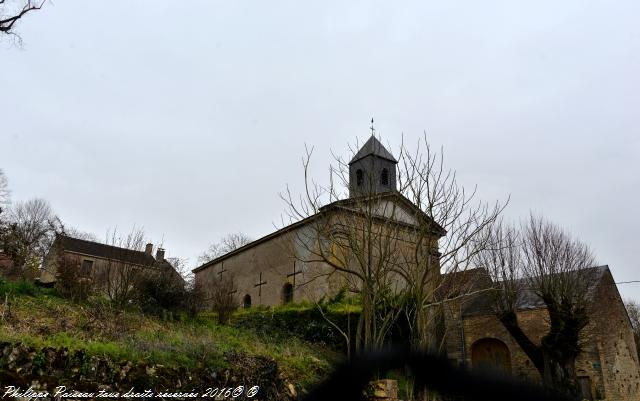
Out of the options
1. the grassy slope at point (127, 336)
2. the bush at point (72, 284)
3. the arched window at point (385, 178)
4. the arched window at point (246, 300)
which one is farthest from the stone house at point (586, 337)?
the bush at point (72, 284)

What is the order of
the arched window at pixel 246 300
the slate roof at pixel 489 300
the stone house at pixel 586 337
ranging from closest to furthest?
the stone house at pixel 586 337, the slate roof at pixel 489 300, the arched window at pixel 246 300

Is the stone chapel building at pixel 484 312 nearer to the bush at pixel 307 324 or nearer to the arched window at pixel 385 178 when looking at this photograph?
the arched window at pixel 385 178

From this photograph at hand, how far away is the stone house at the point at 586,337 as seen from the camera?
20.1 metres

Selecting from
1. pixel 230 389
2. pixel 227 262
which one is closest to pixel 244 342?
pixel 230 389

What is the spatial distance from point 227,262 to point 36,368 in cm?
2292

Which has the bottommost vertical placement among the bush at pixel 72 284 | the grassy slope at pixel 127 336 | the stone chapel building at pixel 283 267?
the grassy slope at pixel 127 336

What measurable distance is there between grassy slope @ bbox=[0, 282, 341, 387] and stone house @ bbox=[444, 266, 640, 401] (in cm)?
1006

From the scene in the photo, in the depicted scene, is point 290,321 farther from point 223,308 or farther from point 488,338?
point 488,338

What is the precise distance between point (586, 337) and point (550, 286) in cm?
299

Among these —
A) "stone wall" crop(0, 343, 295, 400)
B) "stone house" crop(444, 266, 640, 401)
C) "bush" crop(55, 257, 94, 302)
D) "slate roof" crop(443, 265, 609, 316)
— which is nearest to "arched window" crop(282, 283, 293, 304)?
"stone house" crop(444, 266, 640, 401)

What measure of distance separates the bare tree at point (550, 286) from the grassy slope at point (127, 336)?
8.89 m

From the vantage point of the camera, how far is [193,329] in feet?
41.1

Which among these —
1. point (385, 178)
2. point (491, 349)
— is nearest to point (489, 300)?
point (491, 349)

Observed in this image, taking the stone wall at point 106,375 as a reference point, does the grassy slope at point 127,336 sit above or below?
above
